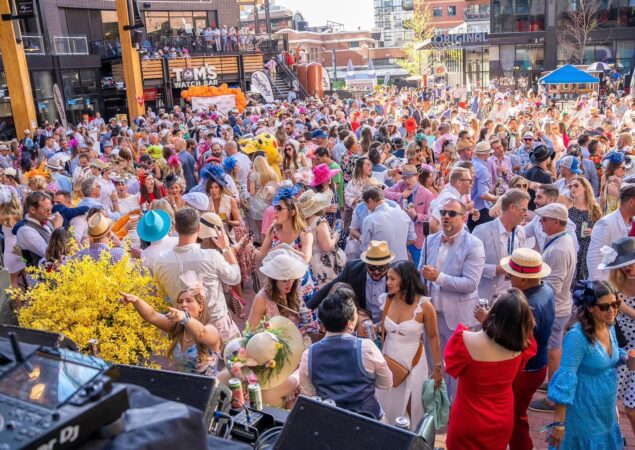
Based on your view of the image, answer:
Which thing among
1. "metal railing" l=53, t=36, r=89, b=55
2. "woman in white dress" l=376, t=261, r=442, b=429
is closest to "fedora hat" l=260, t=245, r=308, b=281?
"woman in white dress" l=376, t=261, r=442, b=429

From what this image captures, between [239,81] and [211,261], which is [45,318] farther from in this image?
[239,81]

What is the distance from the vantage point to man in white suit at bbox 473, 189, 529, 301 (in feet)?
16.0

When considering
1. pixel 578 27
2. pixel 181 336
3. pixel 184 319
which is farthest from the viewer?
pixel 578 27

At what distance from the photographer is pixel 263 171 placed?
7.66 meters

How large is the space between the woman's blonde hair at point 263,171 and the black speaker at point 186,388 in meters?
5.28

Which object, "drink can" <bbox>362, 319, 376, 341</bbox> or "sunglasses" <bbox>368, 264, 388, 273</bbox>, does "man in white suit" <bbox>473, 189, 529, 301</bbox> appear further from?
"drink can" <bbox>362, 319, 376, 341</bbox>

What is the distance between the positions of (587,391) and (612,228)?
2.02 metres

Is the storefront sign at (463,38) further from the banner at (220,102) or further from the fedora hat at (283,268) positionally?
the fedora hat at (283,268)

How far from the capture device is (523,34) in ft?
121

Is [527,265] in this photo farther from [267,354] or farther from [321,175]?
[321,175]

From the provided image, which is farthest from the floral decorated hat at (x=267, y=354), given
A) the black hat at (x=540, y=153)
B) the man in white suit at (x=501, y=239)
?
the black hat at (x=540, y=153)

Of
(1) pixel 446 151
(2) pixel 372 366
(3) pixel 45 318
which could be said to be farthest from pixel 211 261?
(1) pixel 446 151

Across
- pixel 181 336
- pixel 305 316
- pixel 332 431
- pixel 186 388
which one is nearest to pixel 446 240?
pixel 305 316

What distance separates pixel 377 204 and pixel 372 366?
2581 mm
